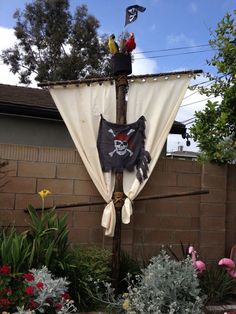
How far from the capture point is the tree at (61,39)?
2504 centimetres

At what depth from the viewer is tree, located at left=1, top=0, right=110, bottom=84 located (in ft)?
82.1

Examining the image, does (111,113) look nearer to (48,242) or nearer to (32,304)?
(48,242)

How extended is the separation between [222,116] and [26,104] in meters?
4.81

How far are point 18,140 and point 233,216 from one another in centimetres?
499

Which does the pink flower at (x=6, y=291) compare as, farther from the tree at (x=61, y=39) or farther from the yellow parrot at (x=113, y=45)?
the tree at (x=61, y=39)

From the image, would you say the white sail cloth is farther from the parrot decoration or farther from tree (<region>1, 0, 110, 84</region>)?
tree (<region>1, 0, 110, 84</region>)

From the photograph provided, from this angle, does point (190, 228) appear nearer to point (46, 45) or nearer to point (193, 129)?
point (193, 129)

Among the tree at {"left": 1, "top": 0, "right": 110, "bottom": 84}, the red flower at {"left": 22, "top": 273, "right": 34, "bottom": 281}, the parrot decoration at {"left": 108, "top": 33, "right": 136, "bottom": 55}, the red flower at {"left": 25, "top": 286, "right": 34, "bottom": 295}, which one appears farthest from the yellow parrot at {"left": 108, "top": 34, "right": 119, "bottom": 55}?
the tree at {"left": 1, "top": 0, "right": 110, "bottom": 84}

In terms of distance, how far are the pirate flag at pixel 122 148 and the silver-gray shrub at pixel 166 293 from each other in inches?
63.0

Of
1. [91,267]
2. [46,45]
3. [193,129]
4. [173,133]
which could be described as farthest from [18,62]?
[91,267]

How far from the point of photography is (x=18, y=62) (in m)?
26.5

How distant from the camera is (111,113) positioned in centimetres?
617

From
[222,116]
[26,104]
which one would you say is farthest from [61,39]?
[222,116]

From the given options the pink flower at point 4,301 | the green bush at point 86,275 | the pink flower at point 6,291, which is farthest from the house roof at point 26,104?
the pink flower at point 4,301
